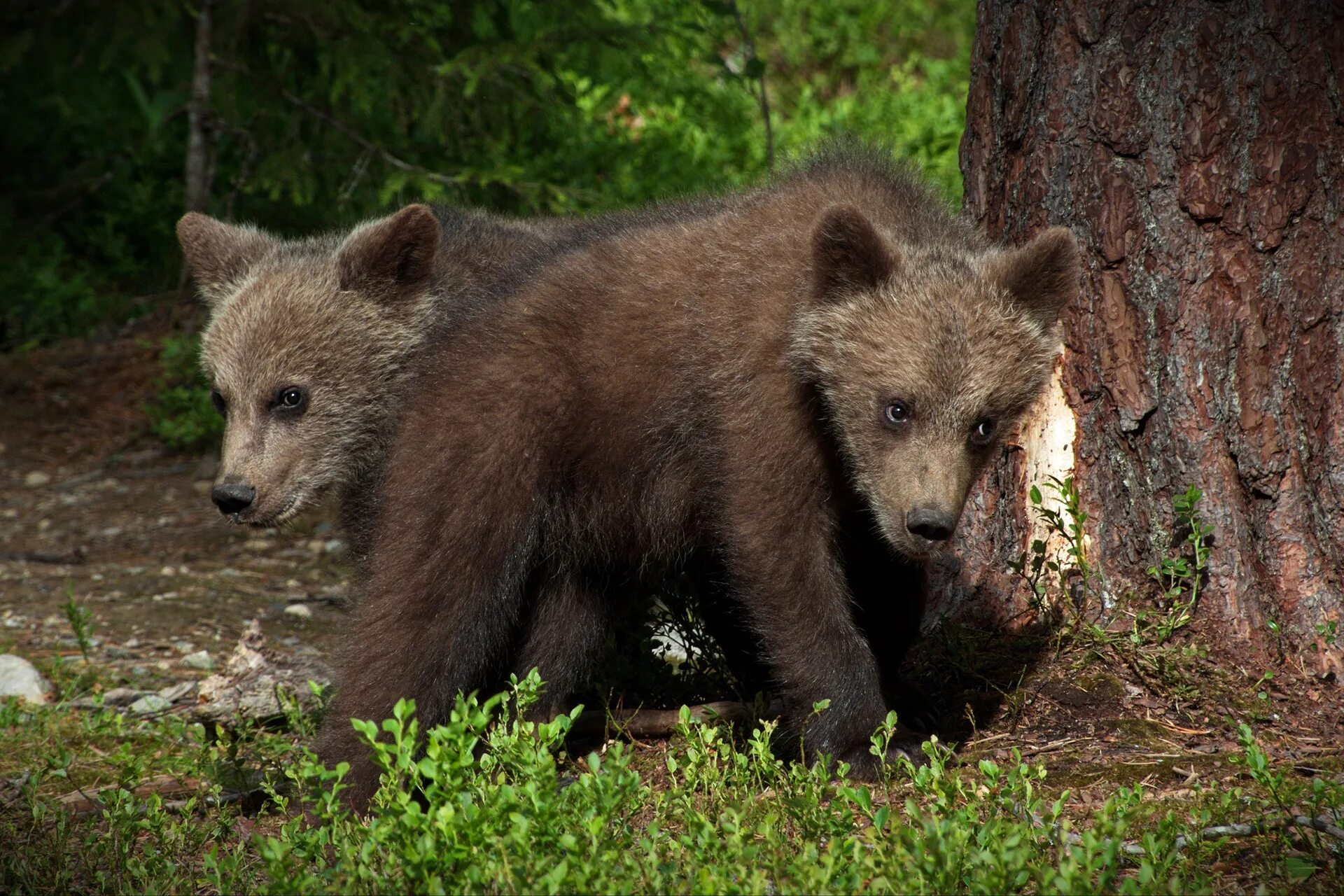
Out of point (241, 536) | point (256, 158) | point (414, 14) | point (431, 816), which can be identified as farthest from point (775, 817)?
point (256, 158)

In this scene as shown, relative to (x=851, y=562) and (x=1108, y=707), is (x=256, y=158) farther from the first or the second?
(x=1108, y=707)

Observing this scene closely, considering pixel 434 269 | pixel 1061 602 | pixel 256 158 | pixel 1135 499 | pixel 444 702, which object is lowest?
pixel 444 702

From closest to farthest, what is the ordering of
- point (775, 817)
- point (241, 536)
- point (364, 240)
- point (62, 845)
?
1. point (775, 817)
2. point (62, 845)
3. point (364, 240)
4. point (241, 536)

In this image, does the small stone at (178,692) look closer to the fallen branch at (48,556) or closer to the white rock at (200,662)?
the white rock at (200,662)

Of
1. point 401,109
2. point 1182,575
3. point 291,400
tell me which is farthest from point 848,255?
point 401,109

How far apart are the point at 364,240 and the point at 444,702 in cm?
200

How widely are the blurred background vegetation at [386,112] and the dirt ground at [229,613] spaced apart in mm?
605

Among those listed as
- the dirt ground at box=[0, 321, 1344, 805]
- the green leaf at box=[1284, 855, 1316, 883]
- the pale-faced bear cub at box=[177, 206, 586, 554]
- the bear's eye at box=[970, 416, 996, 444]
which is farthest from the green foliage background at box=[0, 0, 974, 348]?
the green leaf at box=[1284, 855, 1316, 883]

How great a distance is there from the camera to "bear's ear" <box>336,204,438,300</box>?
557 cm

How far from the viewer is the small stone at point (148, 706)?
18.7 feet

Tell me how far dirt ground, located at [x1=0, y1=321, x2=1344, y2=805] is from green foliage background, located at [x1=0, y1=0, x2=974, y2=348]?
1.06 meters

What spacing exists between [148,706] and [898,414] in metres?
3.38

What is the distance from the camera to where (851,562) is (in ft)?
16.7

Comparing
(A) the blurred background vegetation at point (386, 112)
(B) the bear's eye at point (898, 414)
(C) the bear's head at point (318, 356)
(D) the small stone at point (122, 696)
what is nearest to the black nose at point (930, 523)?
(B) the bear's eye at point (898, 414)
